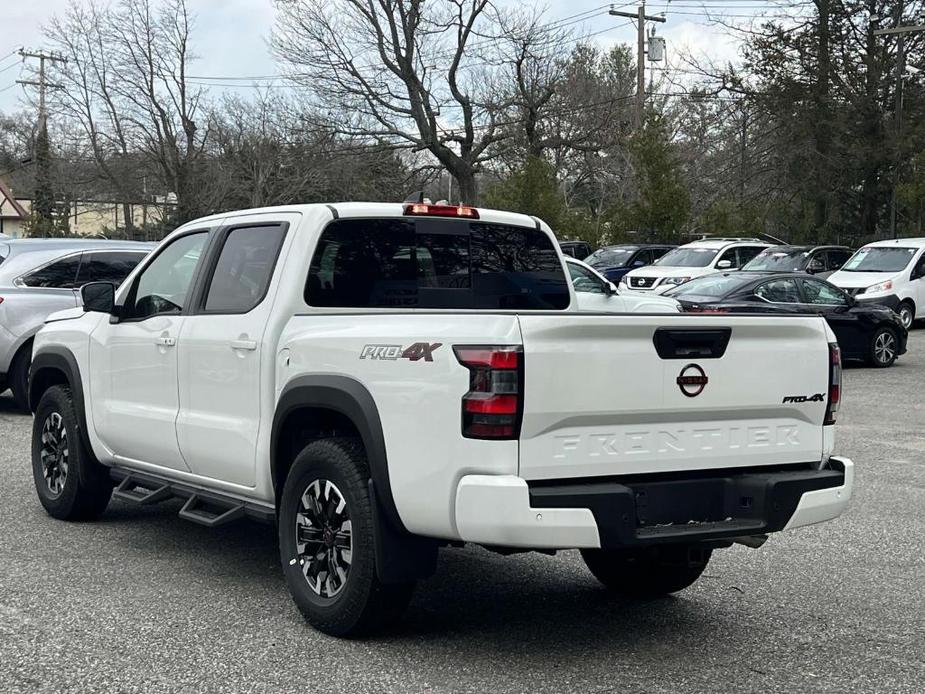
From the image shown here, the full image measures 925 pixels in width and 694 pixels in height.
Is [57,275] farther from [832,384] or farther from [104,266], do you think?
[832,384]

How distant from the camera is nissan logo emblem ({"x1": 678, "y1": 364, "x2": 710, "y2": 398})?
480 cm

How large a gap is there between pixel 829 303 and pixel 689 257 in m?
9.00

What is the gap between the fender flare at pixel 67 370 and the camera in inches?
285

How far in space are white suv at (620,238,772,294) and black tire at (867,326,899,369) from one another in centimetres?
715

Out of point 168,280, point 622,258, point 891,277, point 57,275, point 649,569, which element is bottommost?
point 649,569

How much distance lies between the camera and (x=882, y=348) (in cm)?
1845

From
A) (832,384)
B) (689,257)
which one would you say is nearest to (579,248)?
(689,257)

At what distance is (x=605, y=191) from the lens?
5075 centimetres

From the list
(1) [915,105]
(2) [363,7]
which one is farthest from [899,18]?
(2) [363,7]

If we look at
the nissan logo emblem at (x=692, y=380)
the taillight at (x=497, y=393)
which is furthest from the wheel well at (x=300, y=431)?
the nissan logo emblem at (x=692, y=380)

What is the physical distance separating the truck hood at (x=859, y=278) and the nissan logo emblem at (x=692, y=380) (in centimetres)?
1959

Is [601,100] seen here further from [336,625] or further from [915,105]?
[336,625]

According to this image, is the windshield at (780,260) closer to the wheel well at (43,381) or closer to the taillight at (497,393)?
the wheel well at (43,381)

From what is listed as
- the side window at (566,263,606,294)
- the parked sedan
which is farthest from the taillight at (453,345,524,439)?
the side window at (566,263,606,294)
